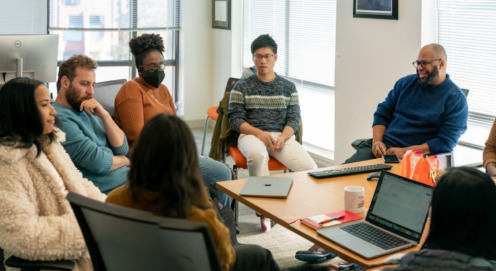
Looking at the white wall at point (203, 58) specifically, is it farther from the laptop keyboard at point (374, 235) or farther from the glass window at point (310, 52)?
the laptop keyboard at point (374, 235)

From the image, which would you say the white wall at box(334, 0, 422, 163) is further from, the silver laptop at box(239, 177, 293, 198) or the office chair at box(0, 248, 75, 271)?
the office chair at box(0, 248, 75, 271)

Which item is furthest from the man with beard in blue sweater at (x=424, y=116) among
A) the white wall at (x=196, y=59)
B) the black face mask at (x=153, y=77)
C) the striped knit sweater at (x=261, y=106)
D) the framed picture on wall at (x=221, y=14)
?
the white wall at (x=196, y=59)

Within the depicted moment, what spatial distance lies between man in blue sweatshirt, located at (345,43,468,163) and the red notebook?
1307 millimetres

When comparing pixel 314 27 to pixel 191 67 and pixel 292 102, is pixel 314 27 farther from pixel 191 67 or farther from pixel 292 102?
pixel 191 67

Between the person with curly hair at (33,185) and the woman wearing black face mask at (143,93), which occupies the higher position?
the woman wearing black face mask at (143,93)

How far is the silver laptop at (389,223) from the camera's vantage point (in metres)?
2.07

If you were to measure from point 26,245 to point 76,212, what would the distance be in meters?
0.44

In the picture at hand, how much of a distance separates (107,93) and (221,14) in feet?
10.9

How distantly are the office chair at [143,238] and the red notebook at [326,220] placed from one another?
2.67 feet

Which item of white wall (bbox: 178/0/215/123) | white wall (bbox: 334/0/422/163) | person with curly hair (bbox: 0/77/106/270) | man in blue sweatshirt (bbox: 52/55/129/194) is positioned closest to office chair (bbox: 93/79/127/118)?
man in blue sweatshirt (bbox: 52/55/129/194)

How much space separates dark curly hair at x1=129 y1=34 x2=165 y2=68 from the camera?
12.0 feet

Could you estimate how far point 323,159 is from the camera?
5.40m

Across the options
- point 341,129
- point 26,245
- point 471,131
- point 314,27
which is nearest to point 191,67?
point 314,27

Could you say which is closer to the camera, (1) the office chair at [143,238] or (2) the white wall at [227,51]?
(1) the office chair at [143,238]
